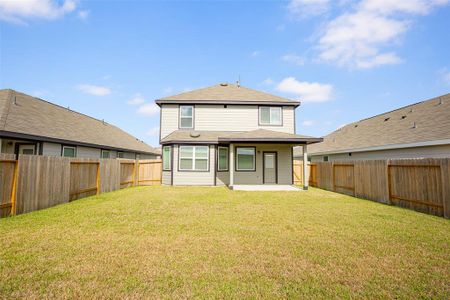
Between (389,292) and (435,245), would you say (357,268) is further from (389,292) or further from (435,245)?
(435,245)

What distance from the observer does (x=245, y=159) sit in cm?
1642

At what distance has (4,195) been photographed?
6.67m

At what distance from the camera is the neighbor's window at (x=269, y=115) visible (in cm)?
1798

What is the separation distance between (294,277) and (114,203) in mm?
8310

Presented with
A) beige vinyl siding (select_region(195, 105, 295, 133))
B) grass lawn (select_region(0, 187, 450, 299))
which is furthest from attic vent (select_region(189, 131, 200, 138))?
grass lawn (select_region(0, 187, 450, 299))

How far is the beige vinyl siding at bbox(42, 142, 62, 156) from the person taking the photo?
1318 cm

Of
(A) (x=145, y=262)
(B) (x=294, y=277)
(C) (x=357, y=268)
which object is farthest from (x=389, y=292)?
(A) (x=145, y=262)

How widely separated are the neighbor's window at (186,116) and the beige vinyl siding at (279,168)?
5.09 metres

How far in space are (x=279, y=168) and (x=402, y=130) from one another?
927 centimetres

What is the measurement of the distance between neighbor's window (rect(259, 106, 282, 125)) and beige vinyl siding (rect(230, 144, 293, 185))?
2371 millimetres

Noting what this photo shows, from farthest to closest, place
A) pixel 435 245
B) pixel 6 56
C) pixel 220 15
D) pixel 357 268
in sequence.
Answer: pixel 220 15, pixel 6 56, pixel 435 245, pixel 357 268

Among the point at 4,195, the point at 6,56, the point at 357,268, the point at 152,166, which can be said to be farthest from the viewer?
the point at 152,166

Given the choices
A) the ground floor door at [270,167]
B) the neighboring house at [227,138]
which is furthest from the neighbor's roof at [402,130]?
the ground floor door at [270,167]

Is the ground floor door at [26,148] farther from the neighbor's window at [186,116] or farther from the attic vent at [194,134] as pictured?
the attic vent at [194,134]
